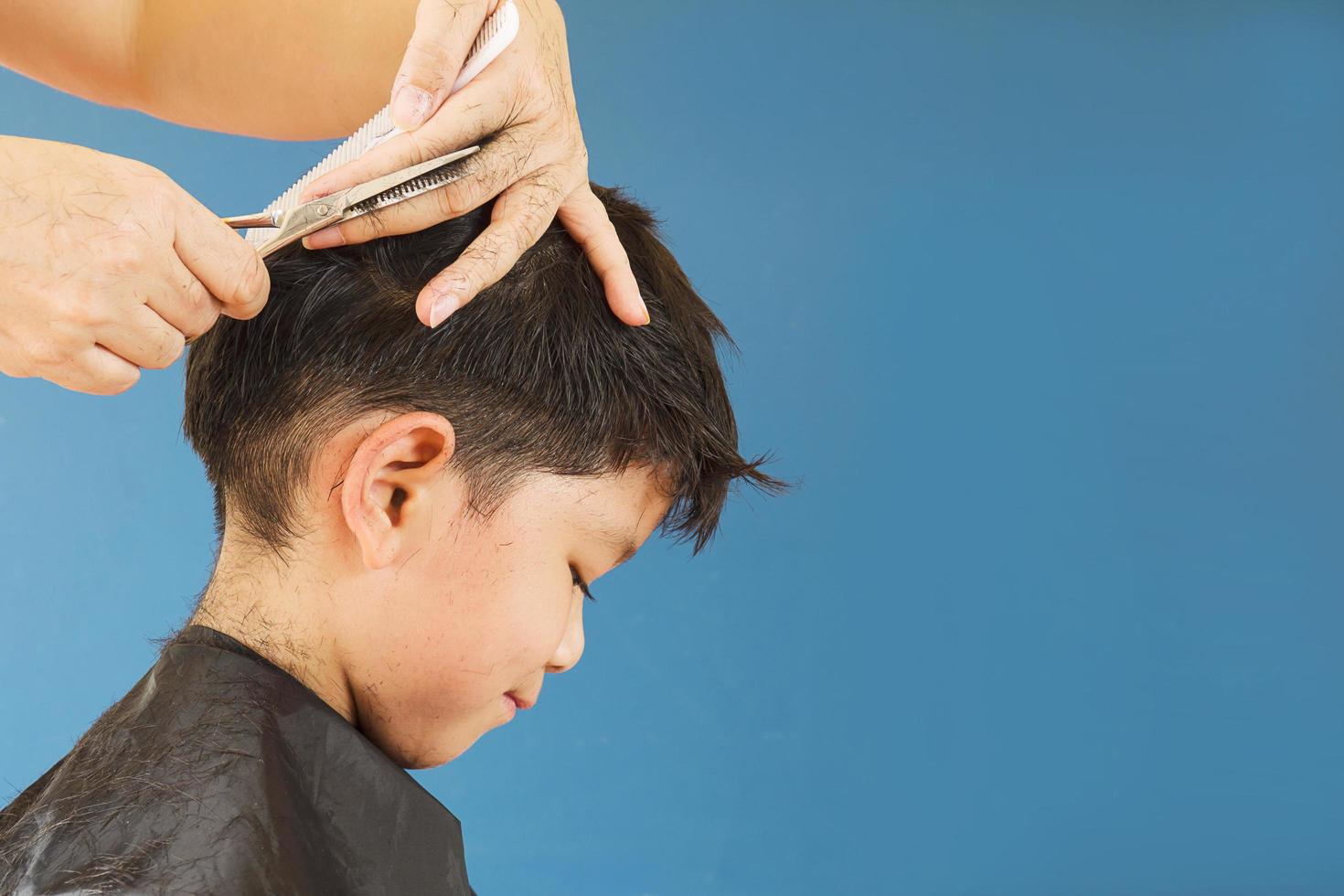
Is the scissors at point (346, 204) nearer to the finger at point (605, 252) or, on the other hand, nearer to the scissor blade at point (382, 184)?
the scissor blade at point (382, 184)

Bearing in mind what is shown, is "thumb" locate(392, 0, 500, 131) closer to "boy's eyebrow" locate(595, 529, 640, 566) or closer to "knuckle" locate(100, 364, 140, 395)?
"knuckle" locate(100, 364, 140, 395)

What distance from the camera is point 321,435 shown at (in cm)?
74

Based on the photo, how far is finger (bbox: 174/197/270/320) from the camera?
0.58 meters

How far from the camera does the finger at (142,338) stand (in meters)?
0.57

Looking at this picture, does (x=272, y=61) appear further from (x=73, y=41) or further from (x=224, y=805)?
(x=224, y=805)

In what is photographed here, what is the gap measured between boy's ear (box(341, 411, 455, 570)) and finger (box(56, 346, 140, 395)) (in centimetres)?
15

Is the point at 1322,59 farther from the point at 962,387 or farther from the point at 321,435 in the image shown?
the point at 321,435

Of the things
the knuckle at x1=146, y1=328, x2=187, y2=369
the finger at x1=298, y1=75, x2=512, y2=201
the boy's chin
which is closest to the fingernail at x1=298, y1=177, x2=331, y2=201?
the finger at x1=298, y1=75, x2=512, y2=201

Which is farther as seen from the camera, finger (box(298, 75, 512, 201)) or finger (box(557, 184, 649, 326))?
finger (box(557, 184, 649, 326))

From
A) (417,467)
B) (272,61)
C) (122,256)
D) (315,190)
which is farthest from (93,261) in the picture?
(272,61)

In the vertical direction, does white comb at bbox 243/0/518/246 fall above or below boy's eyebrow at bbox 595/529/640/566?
above

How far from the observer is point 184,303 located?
1.93 feet

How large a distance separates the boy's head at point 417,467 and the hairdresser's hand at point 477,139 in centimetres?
5

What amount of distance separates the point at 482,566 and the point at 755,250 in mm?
1465
